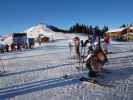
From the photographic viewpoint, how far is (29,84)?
8.70 meters

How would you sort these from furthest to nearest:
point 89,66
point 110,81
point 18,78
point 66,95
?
1. point 18,78
2. point 89,66
3. point 110,81
4. point 66,95

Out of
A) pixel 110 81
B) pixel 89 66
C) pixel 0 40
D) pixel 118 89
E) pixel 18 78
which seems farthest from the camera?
pixel 0 40

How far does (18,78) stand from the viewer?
9945mm

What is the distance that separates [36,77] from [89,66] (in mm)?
2627

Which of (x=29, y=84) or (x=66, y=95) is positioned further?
(x=29, y=84)

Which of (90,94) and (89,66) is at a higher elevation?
(89,66)

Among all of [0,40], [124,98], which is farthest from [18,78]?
[0,40]

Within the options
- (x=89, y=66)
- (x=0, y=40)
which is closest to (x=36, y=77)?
(x=89, y=66)

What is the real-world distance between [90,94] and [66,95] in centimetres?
82

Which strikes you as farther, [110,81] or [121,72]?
[121,72]

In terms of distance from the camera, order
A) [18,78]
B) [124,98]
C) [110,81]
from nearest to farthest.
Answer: [124,98], [110,81], [18,78]

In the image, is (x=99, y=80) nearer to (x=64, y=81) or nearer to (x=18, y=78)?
(x=64, y=81)

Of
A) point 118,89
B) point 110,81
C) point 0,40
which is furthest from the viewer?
point 0,40

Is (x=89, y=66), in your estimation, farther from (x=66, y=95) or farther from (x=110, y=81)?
(x=66, y=95)
